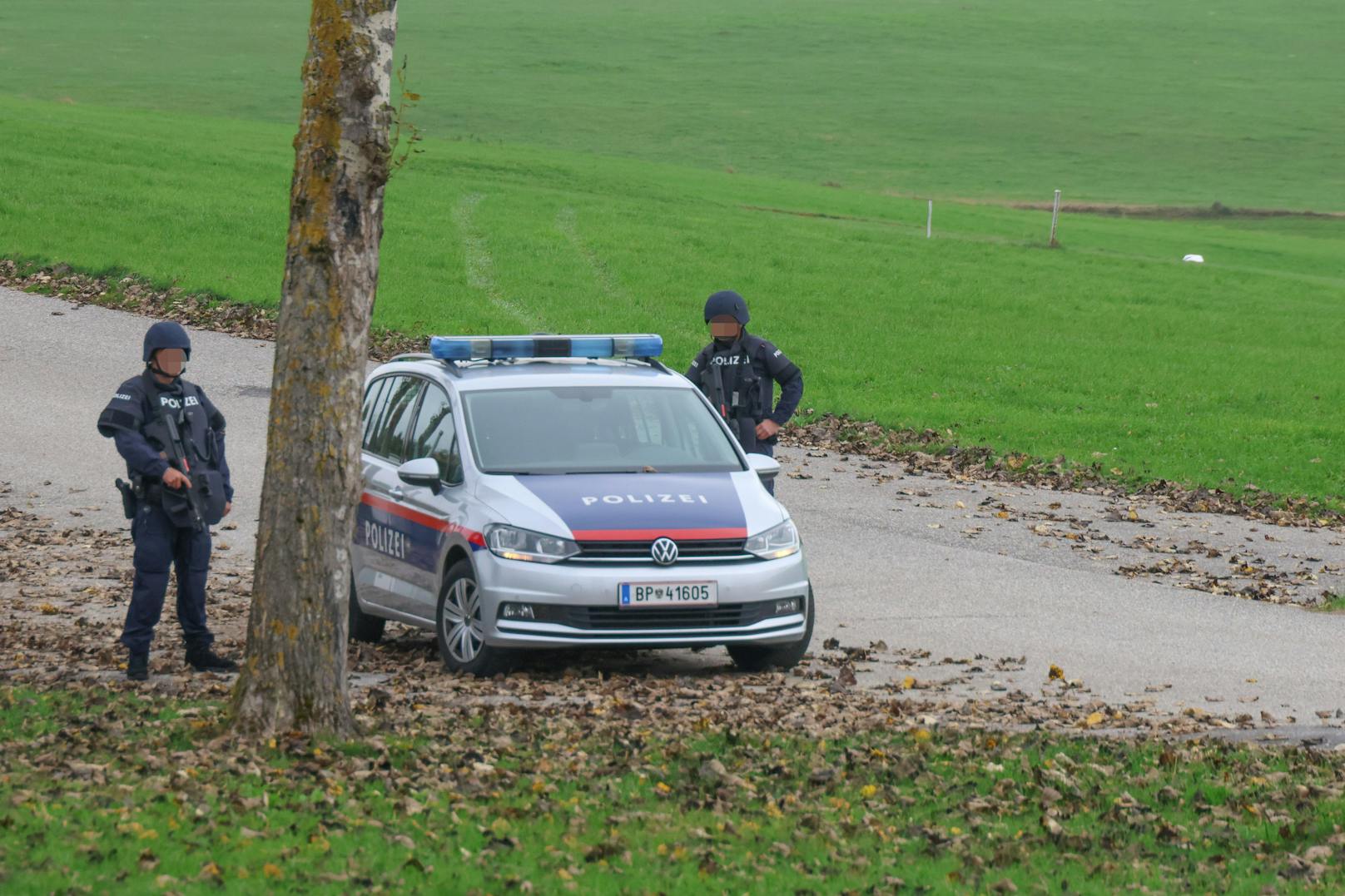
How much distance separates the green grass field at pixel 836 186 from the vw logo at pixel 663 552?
416 inches

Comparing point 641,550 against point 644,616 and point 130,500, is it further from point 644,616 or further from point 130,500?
point 130,500

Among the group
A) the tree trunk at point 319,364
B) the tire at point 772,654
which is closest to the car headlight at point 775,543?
the tire at point 772,654

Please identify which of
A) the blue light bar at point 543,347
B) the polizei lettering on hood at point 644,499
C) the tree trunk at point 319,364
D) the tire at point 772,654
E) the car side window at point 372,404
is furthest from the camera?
the car side window at point 372,404

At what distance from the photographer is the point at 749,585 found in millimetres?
9758

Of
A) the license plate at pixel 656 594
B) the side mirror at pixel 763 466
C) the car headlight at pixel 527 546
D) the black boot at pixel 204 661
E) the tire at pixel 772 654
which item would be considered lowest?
the black boot at pixel 204 661

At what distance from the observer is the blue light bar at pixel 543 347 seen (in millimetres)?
11383

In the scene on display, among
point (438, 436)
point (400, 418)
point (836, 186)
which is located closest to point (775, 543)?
point (438, 436)

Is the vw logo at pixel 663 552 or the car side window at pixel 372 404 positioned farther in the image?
the car side window at pixel 372 404

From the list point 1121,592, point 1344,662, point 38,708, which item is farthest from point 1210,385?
point 38,708

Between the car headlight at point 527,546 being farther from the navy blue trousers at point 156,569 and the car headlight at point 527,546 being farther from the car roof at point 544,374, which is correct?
the navy blue trousers at point 156,569

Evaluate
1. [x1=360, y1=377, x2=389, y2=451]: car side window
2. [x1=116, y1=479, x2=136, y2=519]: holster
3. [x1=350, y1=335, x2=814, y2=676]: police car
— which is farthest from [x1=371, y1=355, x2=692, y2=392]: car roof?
[x1=116, y1=479, x2=136, y2=519]: holster

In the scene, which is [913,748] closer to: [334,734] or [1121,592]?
[334,734]

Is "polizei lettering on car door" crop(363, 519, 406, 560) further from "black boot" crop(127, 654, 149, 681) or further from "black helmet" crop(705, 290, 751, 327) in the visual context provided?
"black helmet" crop(705, 290, 751, 327)

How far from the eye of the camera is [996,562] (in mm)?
14195
